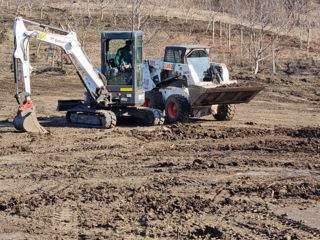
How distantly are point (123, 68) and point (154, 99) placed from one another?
178 centimetres

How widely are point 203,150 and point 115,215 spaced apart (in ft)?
14.7

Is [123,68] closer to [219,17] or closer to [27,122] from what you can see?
[27,122]

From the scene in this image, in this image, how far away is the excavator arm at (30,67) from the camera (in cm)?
1280

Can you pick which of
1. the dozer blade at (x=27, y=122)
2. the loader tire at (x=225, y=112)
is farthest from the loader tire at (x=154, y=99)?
the dozer blade at (x=27, y=122)

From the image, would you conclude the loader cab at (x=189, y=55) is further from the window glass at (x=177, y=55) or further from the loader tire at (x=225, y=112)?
the loader tire at (x=225, y=112)

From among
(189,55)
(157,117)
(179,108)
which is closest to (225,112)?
(179,108)

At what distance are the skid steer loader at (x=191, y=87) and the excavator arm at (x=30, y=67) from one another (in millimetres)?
1912

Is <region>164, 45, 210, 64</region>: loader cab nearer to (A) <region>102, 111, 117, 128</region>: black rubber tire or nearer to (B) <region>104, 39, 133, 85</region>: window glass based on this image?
(B) <region>104, 39, 133, 85</region>: window glass

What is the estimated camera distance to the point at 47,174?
9.65 metres

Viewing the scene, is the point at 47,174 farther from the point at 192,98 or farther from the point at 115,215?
the point at 192,98

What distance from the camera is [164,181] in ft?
29.6

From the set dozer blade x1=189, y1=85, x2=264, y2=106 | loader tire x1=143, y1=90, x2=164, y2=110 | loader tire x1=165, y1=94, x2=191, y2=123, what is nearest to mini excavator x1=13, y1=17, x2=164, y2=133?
loader tire x1=165, y1=94, x2=191, y2=123

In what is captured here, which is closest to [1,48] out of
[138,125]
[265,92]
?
[265,92]

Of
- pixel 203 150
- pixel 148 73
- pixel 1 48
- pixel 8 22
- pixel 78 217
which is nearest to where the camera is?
pixel 78 217
